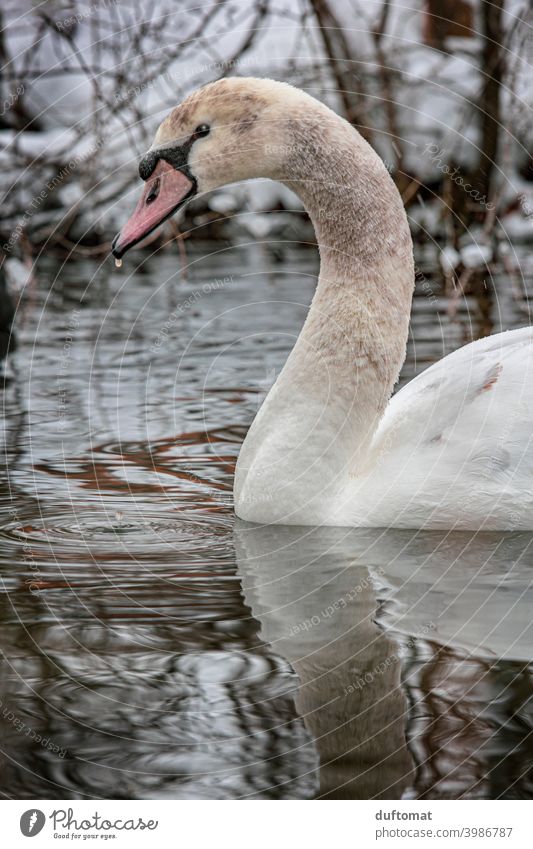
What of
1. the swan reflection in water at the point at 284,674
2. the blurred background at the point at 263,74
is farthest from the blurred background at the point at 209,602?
the blurred background at the point at 263,74

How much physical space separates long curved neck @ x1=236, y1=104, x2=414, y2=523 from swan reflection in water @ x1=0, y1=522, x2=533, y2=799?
0.29 meters

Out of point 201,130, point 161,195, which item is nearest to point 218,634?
point 161,195

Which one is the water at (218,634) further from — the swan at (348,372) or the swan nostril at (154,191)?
the swan nostril at (154,191)

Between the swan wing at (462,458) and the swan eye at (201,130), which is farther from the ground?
the swan eye at (201,130)

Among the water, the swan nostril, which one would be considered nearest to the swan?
the swan nostril

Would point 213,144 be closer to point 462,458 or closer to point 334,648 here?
point 462,458

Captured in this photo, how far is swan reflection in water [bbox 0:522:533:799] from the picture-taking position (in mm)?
2963

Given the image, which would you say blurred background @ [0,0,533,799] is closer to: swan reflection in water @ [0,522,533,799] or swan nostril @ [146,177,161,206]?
swan reflection in water @ [0,522,533,799]

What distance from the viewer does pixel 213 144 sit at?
4.68m

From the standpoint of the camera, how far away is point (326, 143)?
4.66 meters

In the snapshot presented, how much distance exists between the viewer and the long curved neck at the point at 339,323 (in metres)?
4.67

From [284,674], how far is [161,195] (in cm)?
187

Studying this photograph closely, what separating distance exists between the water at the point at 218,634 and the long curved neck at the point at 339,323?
26cm

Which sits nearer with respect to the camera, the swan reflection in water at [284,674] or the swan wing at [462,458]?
the swan reflection in water at [284,674]
